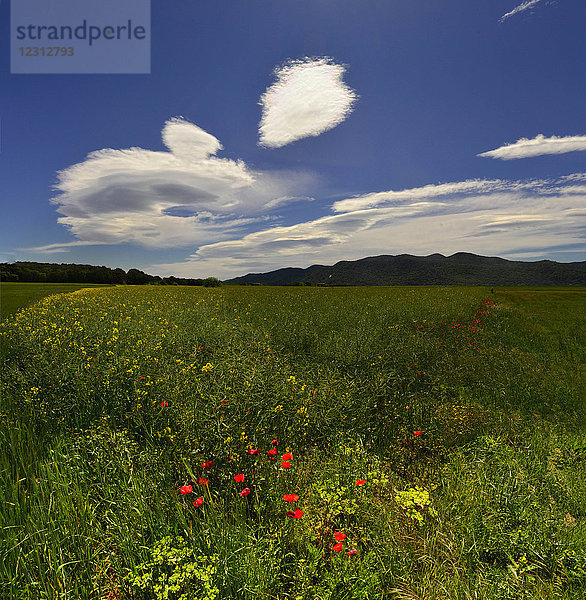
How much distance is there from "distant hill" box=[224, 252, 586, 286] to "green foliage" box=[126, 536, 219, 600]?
95635 mm

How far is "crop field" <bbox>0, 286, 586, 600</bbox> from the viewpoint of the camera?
7.74 feet

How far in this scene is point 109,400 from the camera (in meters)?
4.62

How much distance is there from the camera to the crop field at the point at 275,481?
7.74ft

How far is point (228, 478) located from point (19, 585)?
172cm

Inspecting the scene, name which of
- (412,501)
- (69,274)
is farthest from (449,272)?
(412,501)

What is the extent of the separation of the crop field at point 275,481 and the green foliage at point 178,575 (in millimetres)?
20

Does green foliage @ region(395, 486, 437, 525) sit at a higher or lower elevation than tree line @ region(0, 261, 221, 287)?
lower

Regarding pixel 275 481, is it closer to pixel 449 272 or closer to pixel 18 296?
pixel 18 296

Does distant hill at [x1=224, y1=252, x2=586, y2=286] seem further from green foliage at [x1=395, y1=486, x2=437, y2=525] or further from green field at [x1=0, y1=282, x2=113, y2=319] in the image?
green foliage at [x1=395, y1=486, x2=437, y2=525]

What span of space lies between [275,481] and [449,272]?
13369 centimetres

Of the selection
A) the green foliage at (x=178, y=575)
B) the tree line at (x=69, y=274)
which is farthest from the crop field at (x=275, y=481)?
the tree line at (x=69, y=274)

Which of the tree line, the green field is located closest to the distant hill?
the tree line

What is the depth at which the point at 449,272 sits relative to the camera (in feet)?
398

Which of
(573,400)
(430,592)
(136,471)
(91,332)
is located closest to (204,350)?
(91,332)
